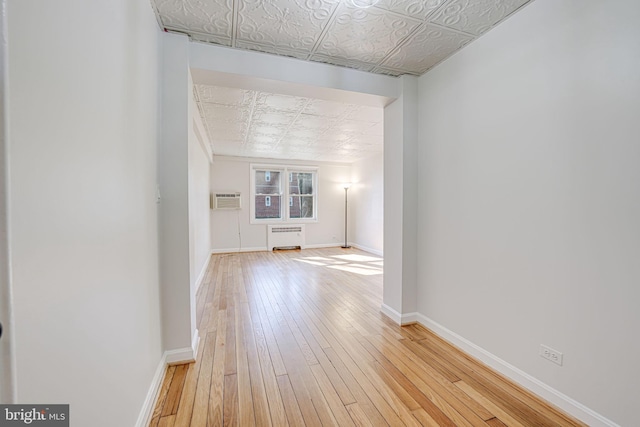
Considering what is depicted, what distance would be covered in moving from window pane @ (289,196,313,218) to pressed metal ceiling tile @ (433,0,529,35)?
5.71 m

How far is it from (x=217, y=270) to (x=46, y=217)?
442 centimetres

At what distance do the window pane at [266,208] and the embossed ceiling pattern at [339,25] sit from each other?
4998 mm

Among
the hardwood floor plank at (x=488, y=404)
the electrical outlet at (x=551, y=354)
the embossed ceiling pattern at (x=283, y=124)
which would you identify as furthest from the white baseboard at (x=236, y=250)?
the electrical outlet at (x=551, y=354)

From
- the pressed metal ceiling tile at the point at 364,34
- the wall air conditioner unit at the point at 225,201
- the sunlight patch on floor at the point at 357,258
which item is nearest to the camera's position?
the pressed metal ceiling tile at the point at 364,34

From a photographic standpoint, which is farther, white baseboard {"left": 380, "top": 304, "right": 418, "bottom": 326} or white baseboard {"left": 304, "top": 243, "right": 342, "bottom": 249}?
white baseboard {"left": 304, "top": 243, "right": 342, "bottom": 249}

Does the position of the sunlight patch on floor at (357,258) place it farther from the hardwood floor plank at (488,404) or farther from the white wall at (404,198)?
the hardwood floor plank at (488,404)

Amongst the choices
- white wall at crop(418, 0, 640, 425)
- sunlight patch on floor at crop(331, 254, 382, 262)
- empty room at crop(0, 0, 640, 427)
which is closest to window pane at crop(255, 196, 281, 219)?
sunlight patch on floor at crop(331, 254, 382, 262)

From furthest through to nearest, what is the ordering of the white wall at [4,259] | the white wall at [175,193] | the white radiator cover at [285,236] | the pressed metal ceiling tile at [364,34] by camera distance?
the white radiator cover at [285,236]
the white wall at [175,193]
the pressed metal ceiling tile at [364,34]
the white wall at [4,259]

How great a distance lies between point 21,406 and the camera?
0.58 metres

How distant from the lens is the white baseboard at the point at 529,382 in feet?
4.52

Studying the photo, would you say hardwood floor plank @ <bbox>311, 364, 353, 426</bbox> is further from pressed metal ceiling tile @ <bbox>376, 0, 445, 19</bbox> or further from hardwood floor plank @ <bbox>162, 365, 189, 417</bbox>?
pressed metal ceiling tile @ <bbox>376, 0, 445, 19</bbox>

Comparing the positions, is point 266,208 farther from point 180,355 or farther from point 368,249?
point 180,355

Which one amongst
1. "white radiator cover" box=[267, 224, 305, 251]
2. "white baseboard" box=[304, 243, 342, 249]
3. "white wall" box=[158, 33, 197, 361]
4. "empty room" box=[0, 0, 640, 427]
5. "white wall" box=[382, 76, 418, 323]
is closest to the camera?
"empty room" box=[0, 0, 640, 427]

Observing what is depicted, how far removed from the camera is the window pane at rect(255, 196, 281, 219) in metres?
6.90
